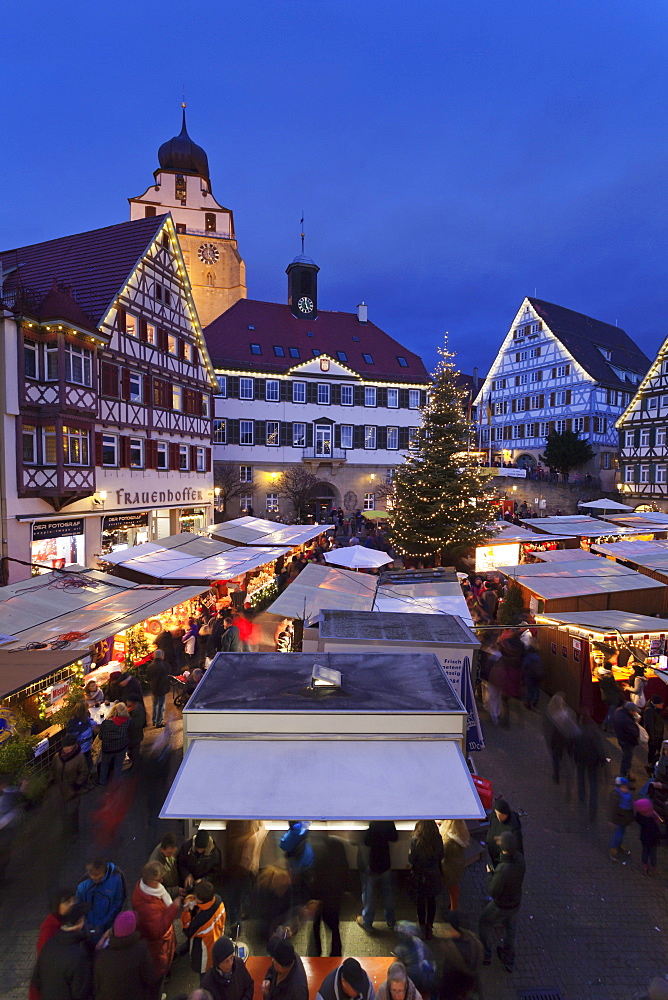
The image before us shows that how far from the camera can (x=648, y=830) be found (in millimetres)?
5449

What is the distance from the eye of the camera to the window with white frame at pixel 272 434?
114ft

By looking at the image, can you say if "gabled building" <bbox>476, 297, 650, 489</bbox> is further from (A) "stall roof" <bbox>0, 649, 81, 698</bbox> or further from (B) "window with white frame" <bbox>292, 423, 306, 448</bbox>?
(A) "stall roof" <bbox>0, 649, 81, 698</bbox>

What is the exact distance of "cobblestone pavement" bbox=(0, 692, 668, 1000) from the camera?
434cm

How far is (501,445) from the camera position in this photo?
149ft

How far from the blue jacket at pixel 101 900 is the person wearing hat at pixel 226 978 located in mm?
1085

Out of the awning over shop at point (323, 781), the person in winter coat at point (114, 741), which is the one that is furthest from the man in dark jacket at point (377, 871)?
the person in winter coat at point (114, 741)

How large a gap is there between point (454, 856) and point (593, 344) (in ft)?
149

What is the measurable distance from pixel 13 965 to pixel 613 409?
43193mm

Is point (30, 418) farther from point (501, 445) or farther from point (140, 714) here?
point (501, 445)

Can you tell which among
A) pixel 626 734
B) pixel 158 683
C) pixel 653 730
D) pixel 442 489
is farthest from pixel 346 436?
pixel 626 734

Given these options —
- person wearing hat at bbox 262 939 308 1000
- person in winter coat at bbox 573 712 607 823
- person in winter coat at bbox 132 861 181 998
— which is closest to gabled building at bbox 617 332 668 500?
person in winter coat at bbox 573 712 607 823

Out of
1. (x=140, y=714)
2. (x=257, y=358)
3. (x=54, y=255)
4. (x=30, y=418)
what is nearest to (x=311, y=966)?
(x=140, y=714)

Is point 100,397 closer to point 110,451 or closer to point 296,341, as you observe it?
point 110,451

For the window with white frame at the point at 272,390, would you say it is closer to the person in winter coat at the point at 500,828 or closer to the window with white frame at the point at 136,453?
the window with white frame at the point at 136,453
